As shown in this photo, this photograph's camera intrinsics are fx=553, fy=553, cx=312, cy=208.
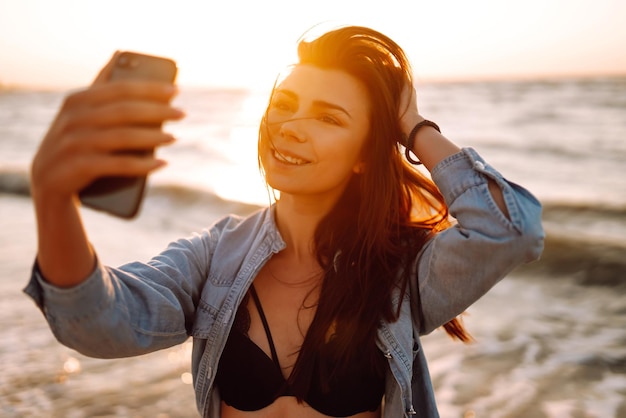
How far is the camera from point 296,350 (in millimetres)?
2445

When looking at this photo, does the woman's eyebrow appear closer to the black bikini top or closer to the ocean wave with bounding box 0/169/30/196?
the black bikini top

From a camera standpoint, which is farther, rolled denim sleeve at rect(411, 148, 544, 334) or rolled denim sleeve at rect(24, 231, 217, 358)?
rolled denim sleeve at rect(411, 148, 544, 334)

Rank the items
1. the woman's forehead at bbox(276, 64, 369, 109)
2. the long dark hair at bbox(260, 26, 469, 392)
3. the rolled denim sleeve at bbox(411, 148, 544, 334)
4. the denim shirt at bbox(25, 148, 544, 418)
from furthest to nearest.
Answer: the woman's forehead at bbox(276, 64, 369, 109)
the long dark hair at bbox(260, 26, 469, 392)
the rolled denim sleeve at bbox(411, 148, 544, 334)
the denim shirt at bbox(25, 148, 544, 418)

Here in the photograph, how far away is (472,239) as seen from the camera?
2.07 m

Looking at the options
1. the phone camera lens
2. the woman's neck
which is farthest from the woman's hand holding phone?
the woman's neck

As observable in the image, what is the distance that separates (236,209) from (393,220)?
31.4 feet

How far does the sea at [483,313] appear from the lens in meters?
4.83

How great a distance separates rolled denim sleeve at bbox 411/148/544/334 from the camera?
2055 mm

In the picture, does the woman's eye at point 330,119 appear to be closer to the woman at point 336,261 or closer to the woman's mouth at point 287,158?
the woman at point 336,261

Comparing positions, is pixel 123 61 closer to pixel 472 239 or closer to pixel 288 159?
pixel 288 159

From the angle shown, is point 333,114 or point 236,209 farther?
point 236,209

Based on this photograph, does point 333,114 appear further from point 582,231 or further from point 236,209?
point 236,209

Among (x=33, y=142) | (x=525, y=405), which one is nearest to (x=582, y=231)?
(x=525, y=405)

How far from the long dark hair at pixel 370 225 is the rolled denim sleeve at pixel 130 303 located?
1.83 ft
